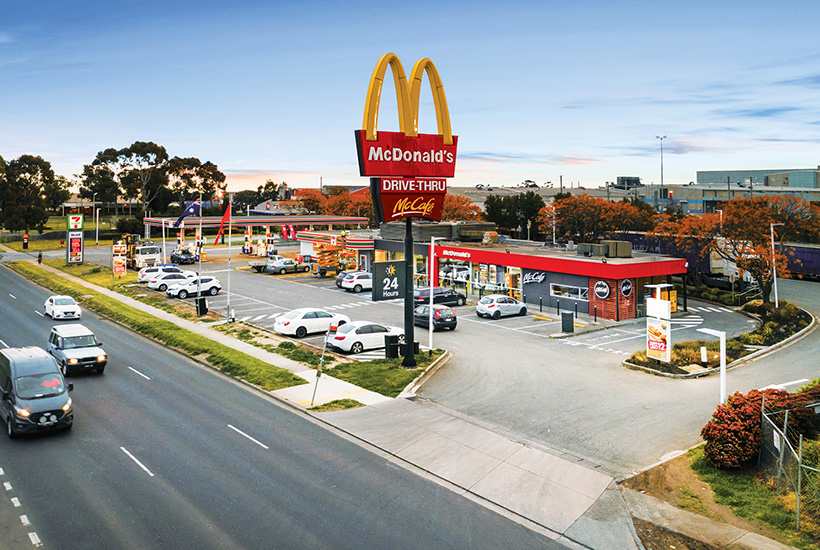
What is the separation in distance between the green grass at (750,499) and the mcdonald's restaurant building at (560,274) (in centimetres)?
2069

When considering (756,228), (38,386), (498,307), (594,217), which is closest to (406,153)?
(38,386)

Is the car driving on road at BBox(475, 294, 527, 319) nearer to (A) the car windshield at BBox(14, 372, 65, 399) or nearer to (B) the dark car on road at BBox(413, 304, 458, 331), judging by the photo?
(B) the dark car on road at BBox(413, 304, 458, 331)

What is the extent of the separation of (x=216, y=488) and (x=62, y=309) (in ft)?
99.5

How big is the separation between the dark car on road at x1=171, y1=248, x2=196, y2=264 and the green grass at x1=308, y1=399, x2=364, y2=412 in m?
54.2

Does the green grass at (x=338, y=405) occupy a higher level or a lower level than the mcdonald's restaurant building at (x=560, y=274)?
lower

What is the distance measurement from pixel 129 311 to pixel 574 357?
1182 inches

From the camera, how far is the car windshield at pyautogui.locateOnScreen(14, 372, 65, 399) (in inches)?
748

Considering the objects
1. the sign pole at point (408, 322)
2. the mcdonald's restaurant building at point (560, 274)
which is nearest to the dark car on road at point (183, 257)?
the mcdonald's restaurant building at point (560, 274)

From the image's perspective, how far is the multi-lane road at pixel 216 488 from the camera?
13406mm

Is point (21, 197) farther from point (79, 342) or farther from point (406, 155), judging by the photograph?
point (406, 155)

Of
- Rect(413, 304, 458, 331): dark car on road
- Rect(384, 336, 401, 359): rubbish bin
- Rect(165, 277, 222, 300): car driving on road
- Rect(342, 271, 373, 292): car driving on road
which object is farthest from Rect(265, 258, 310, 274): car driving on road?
Rect(384, 336, 401, 359): rubbish bin

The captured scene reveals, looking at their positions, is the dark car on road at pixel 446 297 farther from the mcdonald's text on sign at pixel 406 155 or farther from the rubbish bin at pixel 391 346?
the mcdonald's text on sign at pixel 406 155

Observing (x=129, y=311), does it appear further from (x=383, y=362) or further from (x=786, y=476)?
(x=786, y=476)

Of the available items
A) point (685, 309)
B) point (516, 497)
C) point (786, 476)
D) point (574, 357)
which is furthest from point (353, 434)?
point (685, 309)
